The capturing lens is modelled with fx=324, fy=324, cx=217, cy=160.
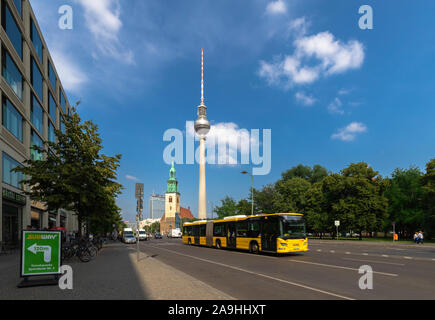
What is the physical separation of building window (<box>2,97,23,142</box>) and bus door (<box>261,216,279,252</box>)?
2055cm

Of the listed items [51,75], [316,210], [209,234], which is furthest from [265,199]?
[51,75]

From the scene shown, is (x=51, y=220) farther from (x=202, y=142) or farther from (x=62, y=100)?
(x=202, y=142)

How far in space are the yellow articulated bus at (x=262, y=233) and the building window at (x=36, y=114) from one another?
67.2 feet

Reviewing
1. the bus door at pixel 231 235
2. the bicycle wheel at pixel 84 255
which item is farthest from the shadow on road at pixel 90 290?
the bus door at pixel 231 235

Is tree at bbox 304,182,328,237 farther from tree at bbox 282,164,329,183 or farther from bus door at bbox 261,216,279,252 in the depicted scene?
bus door at bbox 261,216,279,252

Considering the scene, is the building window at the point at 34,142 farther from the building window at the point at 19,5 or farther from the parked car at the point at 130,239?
the parked car at the point at 130,239

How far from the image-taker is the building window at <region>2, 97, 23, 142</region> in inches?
967

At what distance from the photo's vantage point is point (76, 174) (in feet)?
58.1

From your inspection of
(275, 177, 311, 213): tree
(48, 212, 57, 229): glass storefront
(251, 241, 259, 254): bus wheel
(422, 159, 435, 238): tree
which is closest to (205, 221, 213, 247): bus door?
(251, 241, 259, 254): bus wheel

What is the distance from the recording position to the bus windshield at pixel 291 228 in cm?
1941

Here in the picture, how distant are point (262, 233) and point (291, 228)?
231 cm

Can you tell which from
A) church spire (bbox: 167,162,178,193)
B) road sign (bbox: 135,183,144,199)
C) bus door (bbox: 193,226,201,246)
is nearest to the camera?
road sign (bbox: 135,183,144,199)

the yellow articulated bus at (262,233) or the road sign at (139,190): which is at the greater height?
the road sign at (139,190)
